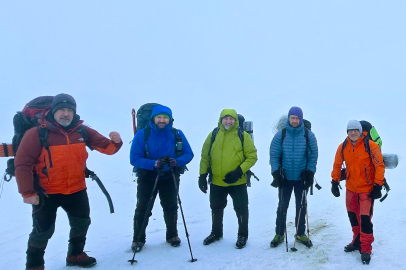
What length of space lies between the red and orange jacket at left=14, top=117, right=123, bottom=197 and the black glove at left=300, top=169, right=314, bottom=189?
3272 mm

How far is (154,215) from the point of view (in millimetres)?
7129

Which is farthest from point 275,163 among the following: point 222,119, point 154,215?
point 154,215

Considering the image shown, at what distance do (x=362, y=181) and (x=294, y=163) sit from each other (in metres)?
0.98

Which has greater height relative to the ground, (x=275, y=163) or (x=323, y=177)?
(x=275, y=163)

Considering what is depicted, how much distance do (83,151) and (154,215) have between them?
3.39 meters

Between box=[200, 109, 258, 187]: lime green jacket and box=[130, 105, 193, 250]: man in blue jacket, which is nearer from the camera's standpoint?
box=[130, 105, 193, 250]: man in blue jacket

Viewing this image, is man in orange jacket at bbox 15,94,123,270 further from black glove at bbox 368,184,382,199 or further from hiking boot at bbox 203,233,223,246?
black glove at bbox 368,184,382,199

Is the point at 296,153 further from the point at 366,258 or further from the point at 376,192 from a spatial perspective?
the point at 366,258

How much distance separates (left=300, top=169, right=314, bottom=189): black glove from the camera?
469 centimetres

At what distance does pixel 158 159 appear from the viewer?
15.0 feet

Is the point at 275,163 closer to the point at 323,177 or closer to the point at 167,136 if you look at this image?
the point at 167,136

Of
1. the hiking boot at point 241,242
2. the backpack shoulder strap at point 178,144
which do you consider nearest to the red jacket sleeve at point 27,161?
the backpack shoulder strap at point 178,144

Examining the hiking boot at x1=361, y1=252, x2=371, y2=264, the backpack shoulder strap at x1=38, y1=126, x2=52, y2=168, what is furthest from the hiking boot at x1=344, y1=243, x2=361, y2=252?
the backpack shoulder strap at x1=38, y1=126, x2=52, y2=168

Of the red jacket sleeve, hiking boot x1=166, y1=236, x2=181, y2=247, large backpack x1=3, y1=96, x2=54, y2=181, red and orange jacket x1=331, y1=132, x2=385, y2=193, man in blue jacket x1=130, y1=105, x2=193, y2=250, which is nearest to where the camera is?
the red jacket sleeve
